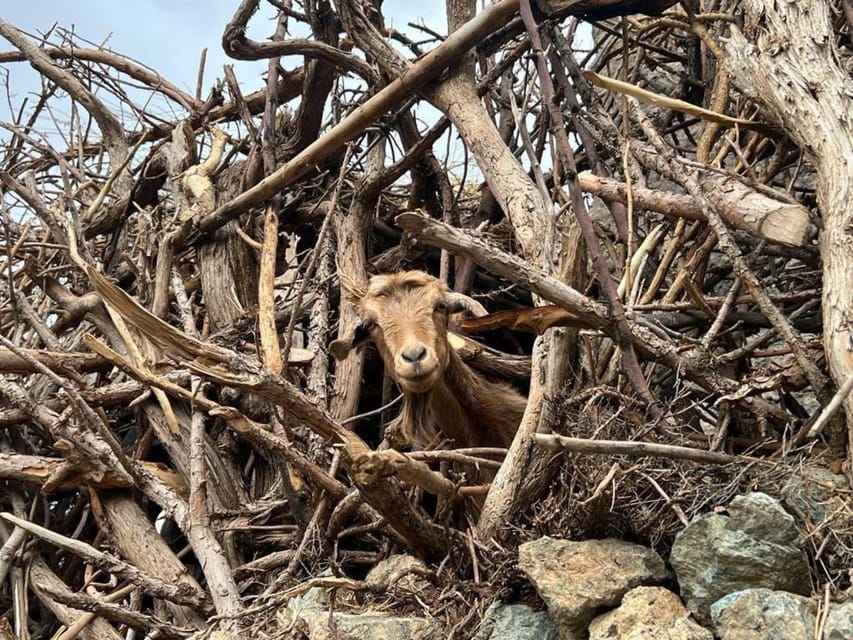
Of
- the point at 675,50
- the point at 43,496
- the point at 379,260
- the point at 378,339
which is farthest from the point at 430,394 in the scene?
the point at 675,50

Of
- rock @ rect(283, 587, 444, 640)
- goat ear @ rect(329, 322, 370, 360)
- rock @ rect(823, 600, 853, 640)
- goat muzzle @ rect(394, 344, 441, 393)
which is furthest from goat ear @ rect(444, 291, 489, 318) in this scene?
rock @ rect(823, 600, 853, 640)

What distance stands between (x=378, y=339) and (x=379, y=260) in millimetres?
1650

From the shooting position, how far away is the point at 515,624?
2.97 m

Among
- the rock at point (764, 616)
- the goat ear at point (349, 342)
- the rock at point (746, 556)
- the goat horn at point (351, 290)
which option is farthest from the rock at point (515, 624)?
the goat horn at point (351, 290)

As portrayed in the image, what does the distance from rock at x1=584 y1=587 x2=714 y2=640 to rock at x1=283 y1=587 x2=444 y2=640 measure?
66 cm

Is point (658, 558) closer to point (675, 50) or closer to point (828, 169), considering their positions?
point (828, 169)

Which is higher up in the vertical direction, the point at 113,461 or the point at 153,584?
the point at 113,461

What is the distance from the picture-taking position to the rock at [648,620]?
2521 mm

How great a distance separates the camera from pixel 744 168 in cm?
440

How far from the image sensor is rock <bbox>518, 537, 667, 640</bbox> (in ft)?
8.96

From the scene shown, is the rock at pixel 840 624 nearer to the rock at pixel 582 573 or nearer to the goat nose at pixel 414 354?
the rock at pixel 582 573

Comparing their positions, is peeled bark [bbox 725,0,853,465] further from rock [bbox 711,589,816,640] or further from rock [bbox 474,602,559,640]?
rock [bbox 474,602,559,640]

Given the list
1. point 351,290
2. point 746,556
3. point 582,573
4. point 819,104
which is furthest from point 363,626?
point 819,104

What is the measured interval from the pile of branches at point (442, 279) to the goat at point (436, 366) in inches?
9.4
